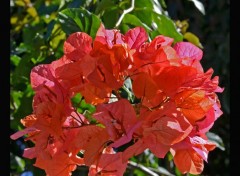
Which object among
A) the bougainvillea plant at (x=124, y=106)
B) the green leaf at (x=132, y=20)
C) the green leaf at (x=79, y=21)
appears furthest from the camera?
the green leaf at (x=132, y=20)

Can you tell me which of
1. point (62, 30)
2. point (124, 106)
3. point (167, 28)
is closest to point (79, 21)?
point (62, 30)

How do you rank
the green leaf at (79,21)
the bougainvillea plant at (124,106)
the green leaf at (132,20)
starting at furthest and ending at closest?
the green leaf at (132,20) → the green leaf at (79,21) → the bougainvillea plant at (124,106)

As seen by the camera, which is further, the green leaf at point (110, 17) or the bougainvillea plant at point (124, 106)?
the green leaf at point (110, 17)

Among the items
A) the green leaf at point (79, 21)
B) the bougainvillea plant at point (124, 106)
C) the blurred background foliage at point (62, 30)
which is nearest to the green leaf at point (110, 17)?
the blurred background foliage at point (62, 30)

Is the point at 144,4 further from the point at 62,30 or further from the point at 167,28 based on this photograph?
the point at 62,30

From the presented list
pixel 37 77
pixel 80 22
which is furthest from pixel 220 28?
pixel 37 77

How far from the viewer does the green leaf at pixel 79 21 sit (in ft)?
3.17

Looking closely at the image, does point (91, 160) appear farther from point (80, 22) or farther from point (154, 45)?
point (80, 22)

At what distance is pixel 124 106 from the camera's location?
698mm

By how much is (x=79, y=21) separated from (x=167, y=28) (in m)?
0.19

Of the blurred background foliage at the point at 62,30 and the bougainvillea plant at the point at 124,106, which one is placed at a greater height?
the bougainvillea plant at the point at 124,106

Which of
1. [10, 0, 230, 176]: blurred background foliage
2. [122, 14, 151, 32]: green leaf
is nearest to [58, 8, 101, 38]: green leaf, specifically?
[10, 0, 230, 176]: blurred background foliage

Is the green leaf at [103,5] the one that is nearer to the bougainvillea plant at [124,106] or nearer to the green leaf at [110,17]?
the green leaf at [110,17]

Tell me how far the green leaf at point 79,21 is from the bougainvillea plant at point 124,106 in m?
0.20
